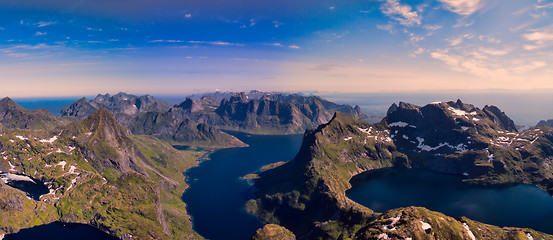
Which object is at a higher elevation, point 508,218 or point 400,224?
point 400,224

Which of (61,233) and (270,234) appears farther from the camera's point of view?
(61,233)

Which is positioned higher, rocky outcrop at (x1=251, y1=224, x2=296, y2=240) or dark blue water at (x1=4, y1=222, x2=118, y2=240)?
rocky outcrop at (x1=251, y1=224, x2=296, y2=240)

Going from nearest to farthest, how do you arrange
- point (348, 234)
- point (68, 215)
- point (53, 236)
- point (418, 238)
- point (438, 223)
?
point (418, 238) → point (438, 223) → point (348, 234) → point (53, 236) → point (68, 215)

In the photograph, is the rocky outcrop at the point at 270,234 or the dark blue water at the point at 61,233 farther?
the dark blue water at the point at 61,233

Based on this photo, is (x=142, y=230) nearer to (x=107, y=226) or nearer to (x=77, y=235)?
(x=107, y=226)

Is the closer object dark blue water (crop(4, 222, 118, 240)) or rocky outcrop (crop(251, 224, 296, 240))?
rocky outcrop (crop(251, 224, 296, 240))

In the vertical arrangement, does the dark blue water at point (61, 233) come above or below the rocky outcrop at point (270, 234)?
below

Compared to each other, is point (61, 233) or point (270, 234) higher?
point (270, 234)

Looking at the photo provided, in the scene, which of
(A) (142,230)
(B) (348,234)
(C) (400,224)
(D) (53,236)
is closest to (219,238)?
(A) (142,230)
